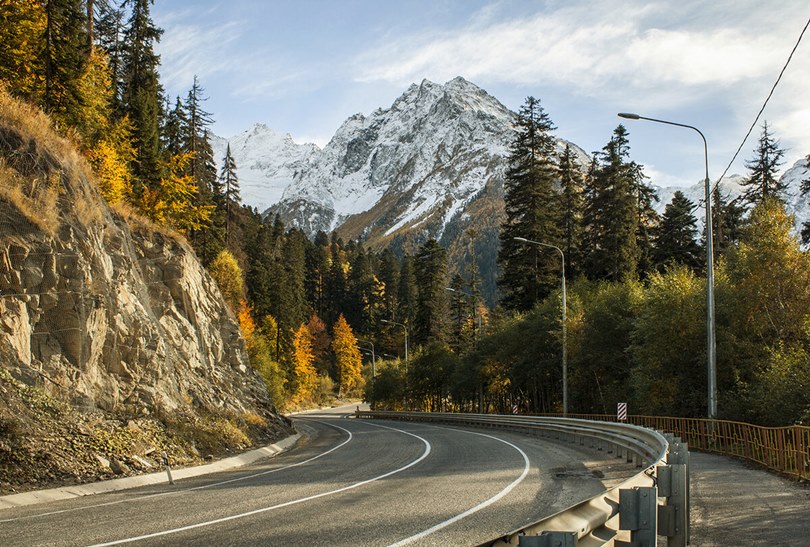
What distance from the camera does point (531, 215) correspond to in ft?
181

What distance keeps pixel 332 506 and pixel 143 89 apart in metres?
39.2

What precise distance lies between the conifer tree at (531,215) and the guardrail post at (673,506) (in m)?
46.5

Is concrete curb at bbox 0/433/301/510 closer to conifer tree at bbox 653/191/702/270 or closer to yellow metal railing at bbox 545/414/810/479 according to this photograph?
yellow metal railing at bbox 545/414/810/479

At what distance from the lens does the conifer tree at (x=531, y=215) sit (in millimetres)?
54156

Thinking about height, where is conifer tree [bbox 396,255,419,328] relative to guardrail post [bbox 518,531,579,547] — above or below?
above

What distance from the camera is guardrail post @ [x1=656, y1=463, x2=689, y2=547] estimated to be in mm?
6477

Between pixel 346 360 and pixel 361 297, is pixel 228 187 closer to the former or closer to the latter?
pixel 346 360

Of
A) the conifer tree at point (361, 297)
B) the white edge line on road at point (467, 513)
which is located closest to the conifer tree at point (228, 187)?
the white edge line on road at point (467, 513)

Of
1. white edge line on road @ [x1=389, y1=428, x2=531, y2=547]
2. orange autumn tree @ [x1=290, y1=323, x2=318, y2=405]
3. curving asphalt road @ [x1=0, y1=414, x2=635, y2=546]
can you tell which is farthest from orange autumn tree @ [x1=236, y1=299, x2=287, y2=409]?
white edge line on road @ [x1=389, y1=428, x2=531, y2=547]

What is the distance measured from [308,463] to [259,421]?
419 inches

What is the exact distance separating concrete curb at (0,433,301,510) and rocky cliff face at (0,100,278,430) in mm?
2582

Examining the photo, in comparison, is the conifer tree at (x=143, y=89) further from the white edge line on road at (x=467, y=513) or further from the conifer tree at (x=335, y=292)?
the conifer tree at (x=335, y=292)

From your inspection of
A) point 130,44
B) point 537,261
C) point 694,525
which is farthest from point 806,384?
point 130,44

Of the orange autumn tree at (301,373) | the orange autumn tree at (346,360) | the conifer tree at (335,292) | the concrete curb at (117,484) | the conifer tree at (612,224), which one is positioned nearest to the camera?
the concrete curb at (117,484)
